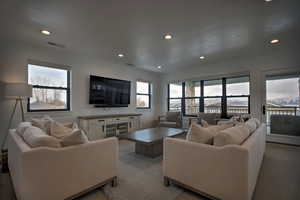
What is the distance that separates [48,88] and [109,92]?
1710 millimetres

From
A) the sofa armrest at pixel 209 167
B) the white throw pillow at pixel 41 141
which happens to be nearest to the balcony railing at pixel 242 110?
the sofa armrest at pixel 209 167

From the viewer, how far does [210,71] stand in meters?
5.36

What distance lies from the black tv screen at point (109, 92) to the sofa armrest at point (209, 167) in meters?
3.28

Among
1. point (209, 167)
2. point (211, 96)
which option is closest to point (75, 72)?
point (209, 167)

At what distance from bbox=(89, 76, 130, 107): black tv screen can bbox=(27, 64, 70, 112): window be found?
71cm

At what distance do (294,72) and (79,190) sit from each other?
223 inches

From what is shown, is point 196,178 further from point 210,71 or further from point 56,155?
point 210,71

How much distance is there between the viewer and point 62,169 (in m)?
1.51

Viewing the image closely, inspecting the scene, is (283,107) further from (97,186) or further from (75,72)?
(75,72)

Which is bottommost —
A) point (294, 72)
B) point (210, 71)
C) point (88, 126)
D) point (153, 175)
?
point (153, 175)

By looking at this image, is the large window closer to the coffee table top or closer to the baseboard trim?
the coffee table top

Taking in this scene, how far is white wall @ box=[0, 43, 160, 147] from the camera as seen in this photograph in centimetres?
319

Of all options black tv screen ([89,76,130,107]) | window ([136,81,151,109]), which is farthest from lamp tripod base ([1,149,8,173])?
window ([136,81,151,109])

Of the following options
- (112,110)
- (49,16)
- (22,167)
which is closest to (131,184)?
(22,167)
